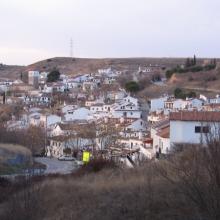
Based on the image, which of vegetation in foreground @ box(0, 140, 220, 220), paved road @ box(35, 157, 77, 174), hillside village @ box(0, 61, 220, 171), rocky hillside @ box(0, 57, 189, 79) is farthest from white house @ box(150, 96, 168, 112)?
rocky hillside @ box(0, 57, 189, 79)

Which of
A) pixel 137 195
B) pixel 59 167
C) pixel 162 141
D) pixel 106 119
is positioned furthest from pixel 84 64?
pixel 137 195

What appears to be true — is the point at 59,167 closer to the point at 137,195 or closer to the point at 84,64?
the point at 137,195

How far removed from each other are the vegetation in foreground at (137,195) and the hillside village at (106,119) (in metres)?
1.55

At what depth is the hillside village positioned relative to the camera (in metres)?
23.3

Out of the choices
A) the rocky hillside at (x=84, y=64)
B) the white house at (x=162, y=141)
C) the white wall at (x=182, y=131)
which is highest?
the rocky hillside at (x=84, y=64)

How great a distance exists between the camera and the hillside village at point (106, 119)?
23.3 metres

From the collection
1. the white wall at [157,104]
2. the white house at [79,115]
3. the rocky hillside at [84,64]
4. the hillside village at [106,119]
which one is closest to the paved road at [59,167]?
the hillside village at [106,119]

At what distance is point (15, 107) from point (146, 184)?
57.2m

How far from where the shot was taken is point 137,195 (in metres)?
10.9

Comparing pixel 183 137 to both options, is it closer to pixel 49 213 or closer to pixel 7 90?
pixel 49 213

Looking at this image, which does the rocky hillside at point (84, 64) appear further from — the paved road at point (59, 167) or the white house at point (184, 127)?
the white house at point (184, 127)

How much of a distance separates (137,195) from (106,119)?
1559 inches

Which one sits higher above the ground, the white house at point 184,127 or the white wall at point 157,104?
the white house at point 184,127

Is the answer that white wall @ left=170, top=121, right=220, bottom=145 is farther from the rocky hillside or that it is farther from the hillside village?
the rocky hillside
